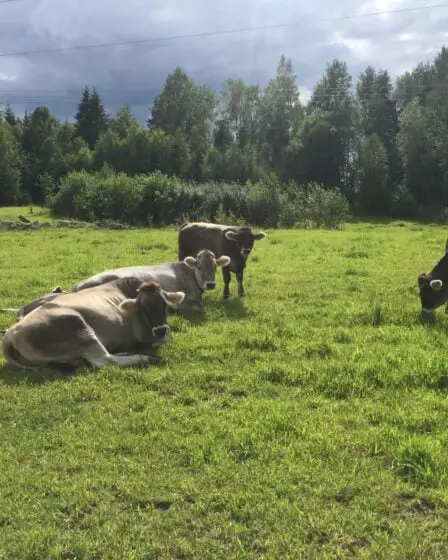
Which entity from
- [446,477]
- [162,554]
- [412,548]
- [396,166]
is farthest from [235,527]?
[396,166]

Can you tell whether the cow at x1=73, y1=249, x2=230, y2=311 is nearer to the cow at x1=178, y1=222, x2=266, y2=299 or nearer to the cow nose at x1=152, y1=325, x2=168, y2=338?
the cow at x1=178, y1=222, x2=266, y2=299

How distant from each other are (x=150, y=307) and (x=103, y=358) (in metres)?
1.21

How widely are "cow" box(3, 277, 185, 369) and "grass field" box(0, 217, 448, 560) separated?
0.36m

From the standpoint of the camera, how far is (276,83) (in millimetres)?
77688

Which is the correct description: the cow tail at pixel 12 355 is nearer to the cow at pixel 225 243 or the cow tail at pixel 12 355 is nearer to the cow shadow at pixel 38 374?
the cow shadow at pixel 38 374

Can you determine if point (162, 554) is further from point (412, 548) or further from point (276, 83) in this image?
→ point (276, 83)

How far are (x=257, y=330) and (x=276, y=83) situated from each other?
242 feet

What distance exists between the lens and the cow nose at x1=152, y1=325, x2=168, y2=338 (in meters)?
8.34

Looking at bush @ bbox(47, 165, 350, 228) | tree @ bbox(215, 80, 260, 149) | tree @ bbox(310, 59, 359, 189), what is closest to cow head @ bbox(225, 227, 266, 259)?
bush @ bbox(47, 165, 350, 228)

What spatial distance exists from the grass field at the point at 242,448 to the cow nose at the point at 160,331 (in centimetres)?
28

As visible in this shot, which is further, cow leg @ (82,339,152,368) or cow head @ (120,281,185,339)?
cow head @ (120,281,185,339)

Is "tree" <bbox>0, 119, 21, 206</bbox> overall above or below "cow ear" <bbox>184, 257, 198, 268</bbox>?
above

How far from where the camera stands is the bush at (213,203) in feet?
121

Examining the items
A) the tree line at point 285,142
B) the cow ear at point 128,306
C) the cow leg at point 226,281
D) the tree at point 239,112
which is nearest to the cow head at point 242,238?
the cow leg at point 226,281
